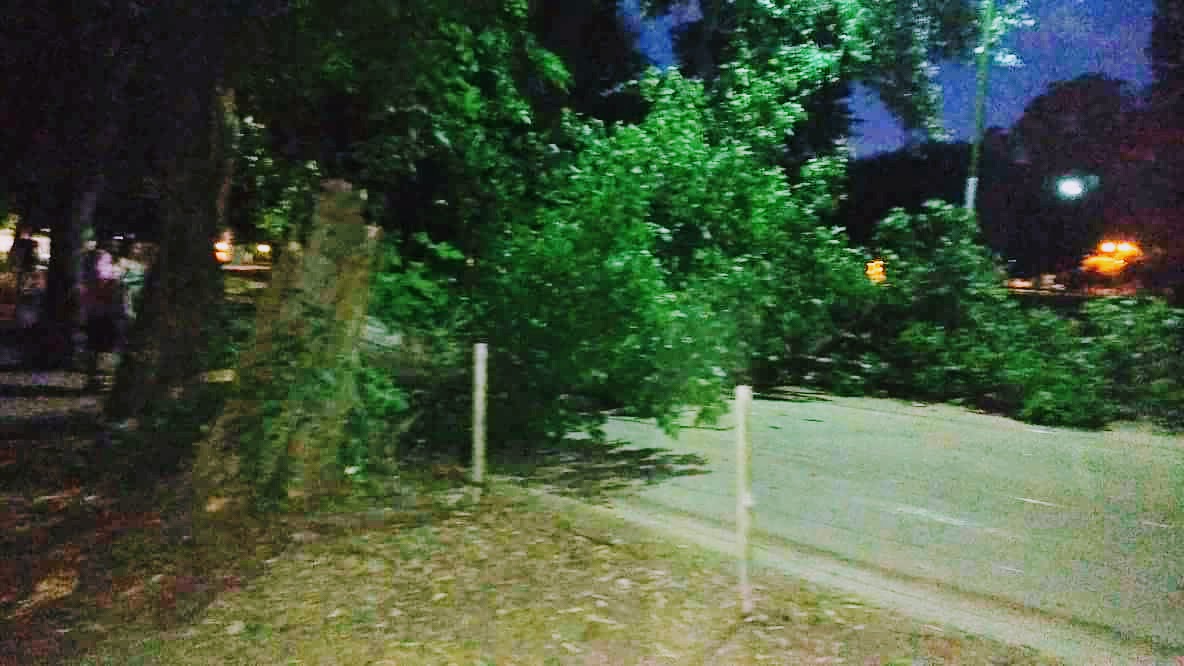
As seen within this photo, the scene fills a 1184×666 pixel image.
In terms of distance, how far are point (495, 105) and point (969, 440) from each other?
7257mm

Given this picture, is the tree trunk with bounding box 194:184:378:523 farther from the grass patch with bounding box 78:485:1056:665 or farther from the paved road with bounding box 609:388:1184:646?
the paved road with bounding box 609:388:1184:646

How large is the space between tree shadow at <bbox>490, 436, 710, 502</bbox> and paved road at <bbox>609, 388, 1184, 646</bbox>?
0.26 meters

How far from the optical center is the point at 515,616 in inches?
235

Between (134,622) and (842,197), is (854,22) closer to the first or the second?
(842,197)

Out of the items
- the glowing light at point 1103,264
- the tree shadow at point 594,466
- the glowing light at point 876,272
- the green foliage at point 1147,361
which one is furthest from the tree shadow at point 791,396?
the glowing light at point 1103,264

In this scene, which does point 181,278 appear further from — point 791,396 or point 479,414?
point 791,396

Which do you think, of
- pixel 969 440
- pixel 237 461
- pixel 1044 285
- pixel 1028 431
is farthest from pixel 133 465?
pixel 1044 285

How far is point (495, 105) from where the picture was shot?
15.0m

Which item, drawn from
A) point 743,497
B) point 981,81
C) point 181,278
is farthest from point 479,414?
point 981,81

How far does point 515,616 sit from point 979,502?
5131 mm

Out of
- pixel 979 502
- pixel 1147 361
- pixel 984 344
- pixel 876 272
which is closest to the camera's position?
pixel 979 502

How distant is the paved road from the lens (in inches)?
287

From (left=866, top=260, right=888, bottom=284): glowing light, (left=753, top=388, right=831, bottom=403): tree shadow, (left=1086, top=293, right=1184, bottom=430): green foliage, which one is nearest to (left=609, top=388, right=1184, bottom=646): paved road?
(left=1086, top=293, right=1184, bottom=430): green foliage

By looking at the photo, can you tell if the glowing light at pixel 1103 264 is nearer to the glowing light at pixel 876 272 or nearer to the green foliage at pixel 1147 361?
the glowing light at pixel 876 272
